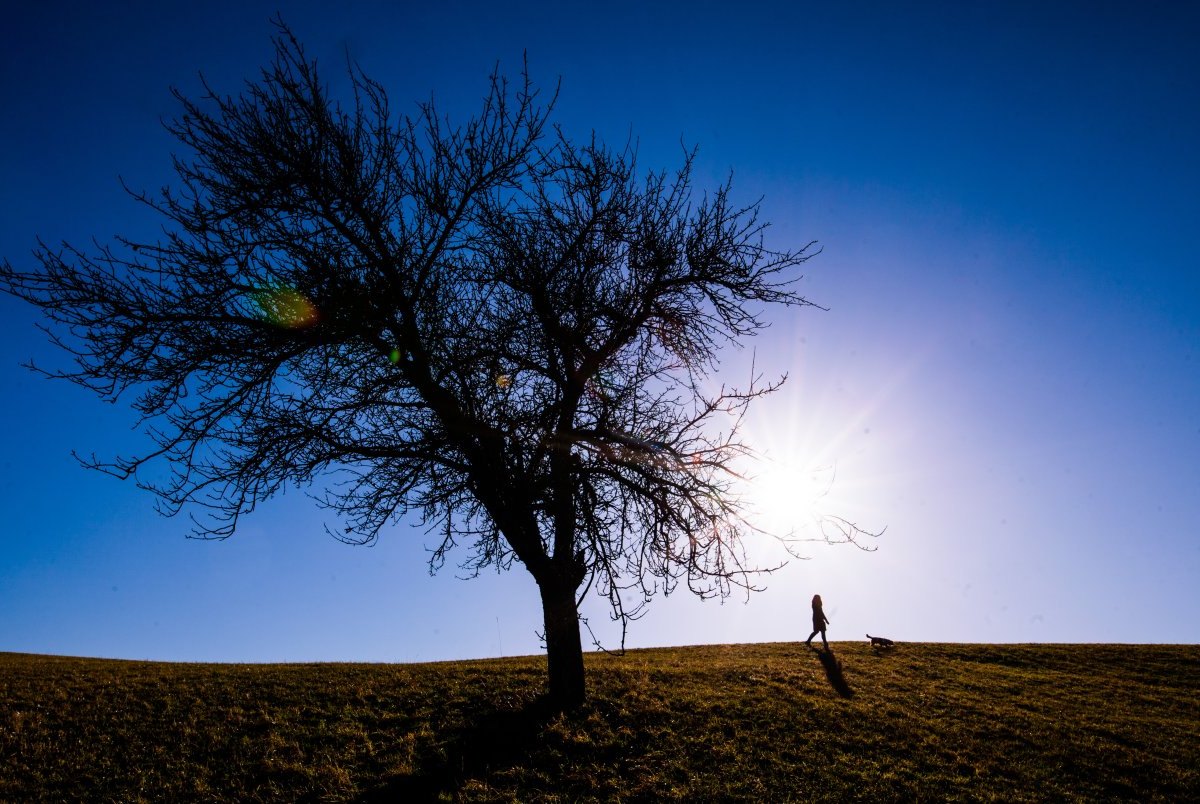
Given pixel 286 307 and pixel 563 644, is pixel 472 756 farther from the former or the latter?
pixel 286 307

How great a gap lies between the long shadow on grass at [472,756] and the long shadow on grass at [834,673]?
7.29 m

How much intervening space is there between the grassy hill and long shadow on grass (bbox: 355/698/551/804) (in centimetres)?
4

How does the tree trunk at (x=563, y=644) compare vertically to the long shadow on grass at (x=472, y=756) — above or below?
above

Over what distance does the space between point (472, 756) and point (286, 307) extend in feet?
22.5

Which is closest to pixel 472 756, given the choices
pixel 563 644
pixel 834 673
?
pixel 563 644

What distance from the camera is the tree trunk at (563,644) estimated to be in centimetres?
1032

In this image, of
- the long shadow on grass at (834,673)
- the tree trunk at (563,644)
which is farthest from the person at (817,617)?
the tree trunk at (563,644)

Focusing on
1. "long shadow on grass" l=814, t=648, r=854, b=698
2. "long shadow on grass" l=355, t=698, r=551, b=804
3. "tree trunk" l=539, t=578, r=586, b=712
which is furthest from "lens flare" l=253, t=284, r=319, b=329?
"long shadow on grass" l=814, t=648, r=854, b=698

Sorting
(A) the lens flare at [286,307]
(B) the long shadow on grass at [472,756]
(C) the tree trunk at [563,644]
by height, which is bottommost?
(B) the long shadow on grass at [472,756]

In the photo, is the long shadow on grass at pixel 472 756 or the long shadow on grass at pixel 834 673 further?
the long shadow on grass at pixel 834 673

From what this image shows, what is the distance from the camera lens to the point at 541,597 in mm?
10469

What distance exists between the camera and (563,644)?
35.3 feet

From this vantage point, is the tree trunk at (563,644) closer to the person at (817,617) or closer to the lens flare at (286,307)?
the lens flare at (286,307)

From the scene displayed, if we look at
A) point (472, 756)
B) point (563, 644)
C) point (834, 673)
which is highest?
point (563, 644)
